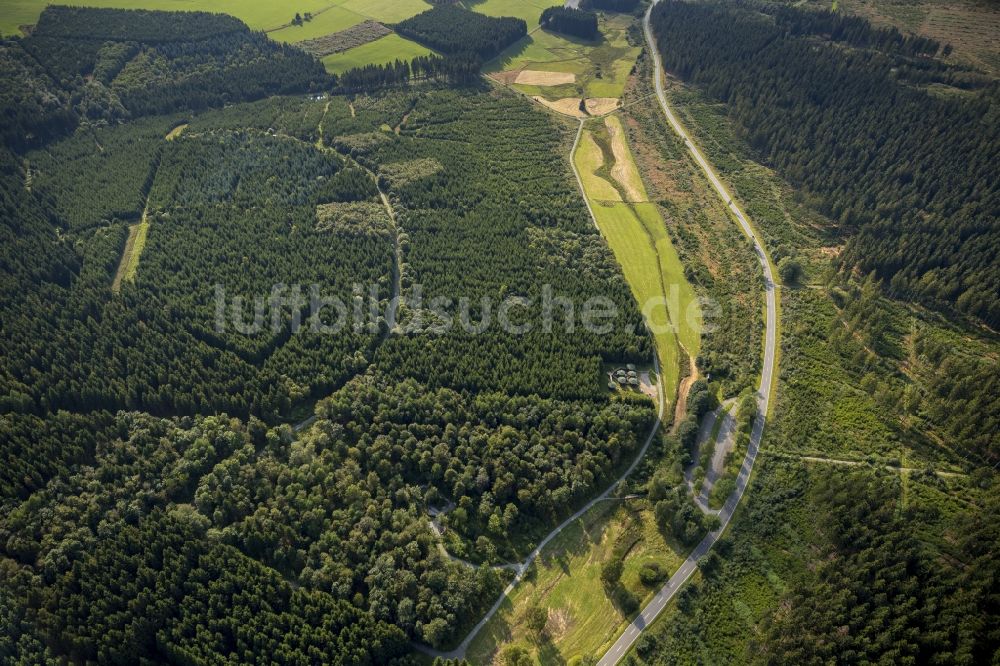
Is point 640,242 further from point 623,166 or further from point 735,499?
point 735,499

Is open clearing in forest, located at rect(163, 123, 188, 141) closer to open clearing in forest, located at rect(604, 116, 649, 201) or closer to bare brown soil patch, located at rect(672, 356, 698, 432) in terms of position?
open clearing in forest, located at rect(604, 116, 649, 201)

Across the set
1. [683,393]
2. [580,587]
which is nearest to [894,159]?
[683,393]

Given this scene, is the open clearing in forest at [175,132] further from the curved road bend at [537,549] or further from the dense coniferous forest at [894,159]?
the dense coniferous forest at [894,159]

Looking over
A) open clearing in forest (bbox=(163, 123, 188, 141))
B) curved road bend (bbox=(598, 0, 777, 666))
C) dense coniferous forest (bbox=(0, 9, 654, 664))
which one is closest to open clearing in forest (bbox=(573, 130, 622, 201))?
dense coniferous forest (bbox=(0, 9, 654, 664))

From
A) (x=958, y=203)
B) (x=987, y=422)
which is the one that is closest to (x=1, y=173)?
(x=987, y=422)

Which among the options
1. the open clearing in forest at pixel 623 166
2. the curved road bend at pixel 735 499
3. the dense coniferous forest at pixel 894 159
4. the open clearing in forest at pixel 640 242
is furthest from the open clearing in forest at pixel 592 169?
the dense coniferous forest at pixel 894 159

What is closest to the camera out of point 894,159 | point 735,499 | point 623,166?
point 735,499
